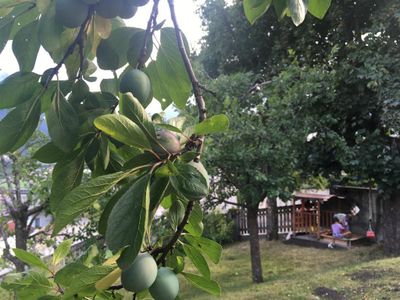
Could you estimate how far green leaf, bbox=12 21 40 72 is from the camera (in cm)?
65

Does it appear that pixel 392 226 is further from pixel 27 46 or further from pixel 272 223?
pixel 27 46

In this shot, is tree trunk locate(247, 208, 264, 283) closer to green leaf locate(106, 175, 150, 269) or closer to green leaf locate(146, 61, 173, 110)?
green leaf locate(146, 61, 173, 110)

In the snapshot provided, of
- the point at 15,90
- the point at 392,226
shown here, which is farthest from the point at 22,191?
the point at 392,226

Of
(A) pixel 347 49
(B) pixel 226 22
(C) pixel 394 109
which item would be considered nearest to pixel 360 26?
(A) pixel 347 49

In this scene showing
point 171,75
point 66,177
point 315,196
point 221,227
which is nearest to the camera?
point 66,177

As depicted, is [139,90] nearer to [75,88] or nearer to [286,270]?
[75,88]

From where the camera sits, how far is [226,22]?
6.99m

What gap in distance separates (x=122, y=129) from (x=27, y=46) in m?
0.31

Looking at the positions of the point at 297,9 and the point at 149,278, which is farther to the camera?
the point at 297,9

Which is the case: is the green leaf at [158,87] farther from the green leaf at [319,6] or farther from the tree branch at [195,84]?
the green leaf at [319,6]

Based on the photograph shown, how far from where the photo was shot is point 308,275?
5.30 meters

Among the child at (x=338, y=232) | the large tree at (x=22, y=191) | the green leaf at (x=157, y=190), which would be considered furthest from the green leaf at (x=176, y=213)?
the child at (x=338, y=232)

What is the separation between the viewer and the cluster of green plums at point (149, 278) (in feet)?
1.56

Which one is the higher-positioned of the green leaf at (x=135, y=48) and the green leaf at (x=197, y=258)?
the green leaf at (x=135, y=48)
